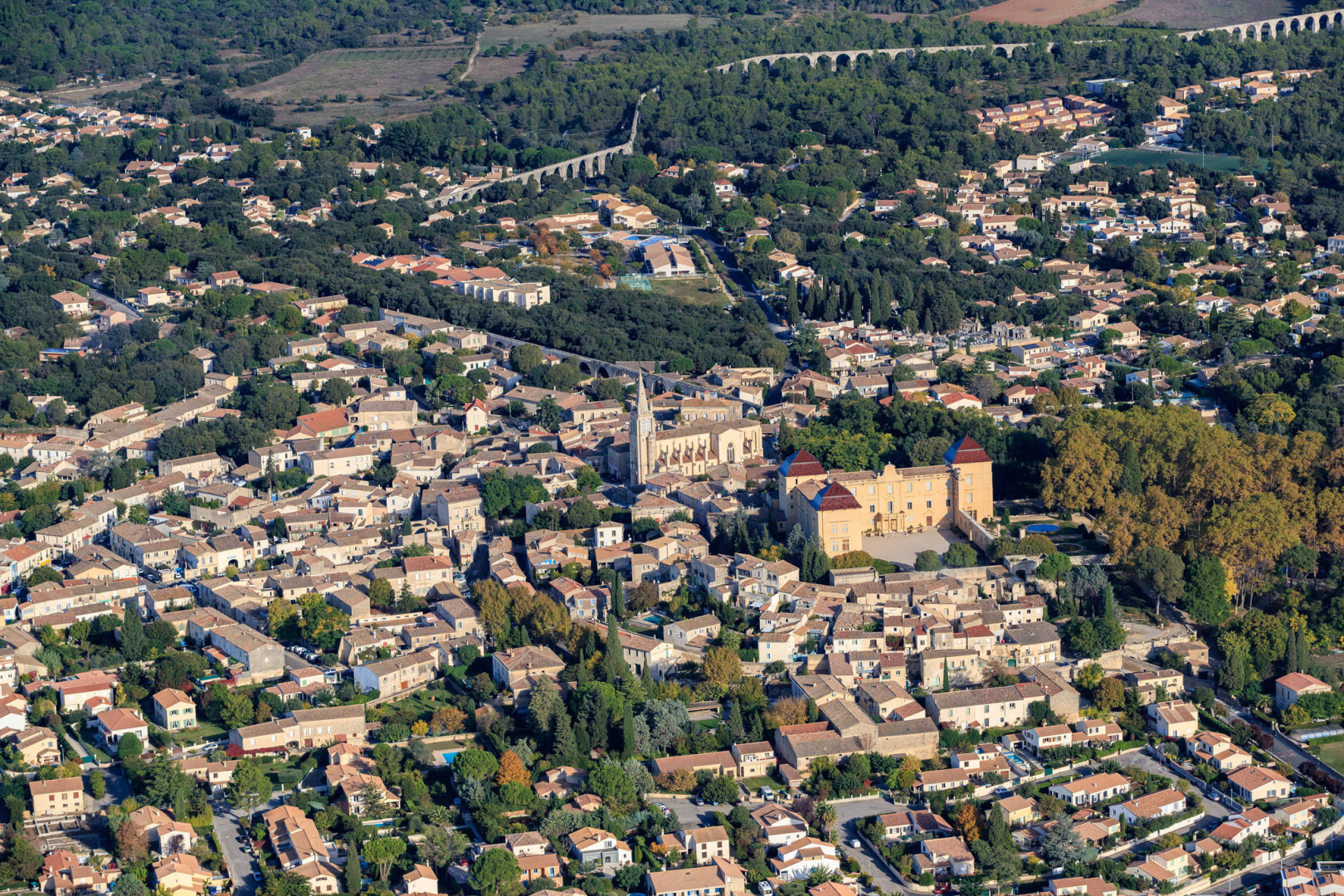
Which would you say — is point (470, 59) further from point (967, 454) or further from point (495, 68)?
point (967, 454)

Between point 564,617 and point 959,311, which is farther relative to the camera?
point 959,311

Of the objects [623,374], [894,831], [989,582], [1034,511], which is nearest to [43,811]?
[894,831]

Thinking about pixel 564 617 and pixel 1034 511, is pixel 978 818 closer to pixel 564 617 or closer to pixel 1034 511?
pixel 564 617

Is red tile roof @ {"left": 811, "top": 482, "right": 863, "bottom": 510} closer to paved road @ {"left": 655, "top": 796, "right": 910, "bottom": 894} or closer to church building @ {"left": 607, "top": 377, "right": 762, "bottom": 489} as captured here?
church building @ {"left": 607, "top": 377, "right": 762, "bottom": 489}

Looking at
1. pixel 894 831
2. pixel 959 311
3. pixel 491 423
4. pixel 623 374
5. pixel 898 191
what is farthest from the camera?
pixel 898 191

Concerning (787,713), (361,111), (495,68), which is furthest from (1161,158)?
(787,713)

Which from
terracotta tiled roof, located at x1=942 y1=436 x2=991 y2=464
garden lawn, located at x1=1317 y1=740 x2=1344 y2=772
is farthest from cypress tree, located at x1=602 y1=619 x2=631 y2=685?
garden lawn, located at x1=1317 y1=740 x2=1344 y2=772
